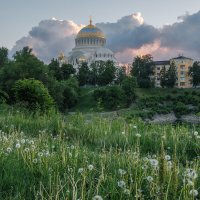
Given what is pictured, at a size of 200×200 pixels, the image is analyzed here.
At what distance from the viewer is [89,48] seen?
371 ft

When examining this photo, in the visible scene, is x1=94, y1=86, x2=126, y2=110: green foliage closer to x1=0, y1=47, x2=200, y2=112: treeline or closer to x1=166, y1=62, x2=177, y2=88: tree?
x1=0, y1=47, x2=200, y2=112: treeline

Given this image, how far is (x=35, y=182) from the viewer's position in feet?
13.6

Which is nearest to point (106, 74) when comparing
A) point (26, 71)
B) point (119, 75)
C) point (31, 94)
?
point (119, 75)

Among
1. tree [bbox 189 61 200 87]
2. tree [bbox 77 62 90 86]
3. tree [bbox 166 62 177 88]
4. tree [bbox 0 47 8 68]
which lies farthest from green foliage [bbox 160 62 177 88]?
tree [bbox 0 47 8 68]

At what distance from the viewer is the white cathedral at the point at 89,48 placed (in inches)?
4304

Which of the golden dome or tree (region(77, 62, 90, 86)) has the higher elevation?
the golden dome

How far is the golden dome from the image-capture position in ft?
377

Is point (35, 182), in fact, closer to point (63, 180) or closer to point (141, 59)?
point (63, 180)

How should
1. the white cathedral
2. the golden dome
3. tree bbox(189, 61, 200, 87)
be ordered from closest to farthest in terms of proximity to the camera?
tree bbox(189, 61, 200, 87) < the white cathedral < the golden dome

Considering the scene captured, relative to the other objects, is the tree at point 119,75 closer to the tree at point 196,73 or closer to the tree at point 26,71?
the tree at point 196,73

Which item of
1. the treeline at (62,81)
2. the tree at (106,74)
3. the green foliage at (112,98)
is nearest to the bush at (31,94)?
the treeline at (62,81)

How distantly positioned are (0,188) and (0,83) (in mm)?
43392

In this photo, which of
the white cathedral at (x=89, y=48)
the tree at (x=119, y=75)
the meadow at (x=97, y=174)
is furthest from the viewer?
the white cathedral at (x=89, y=48)

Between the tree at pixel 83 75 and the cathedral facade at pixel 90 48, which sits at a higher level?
the cathedral facade at pixel 90 48
